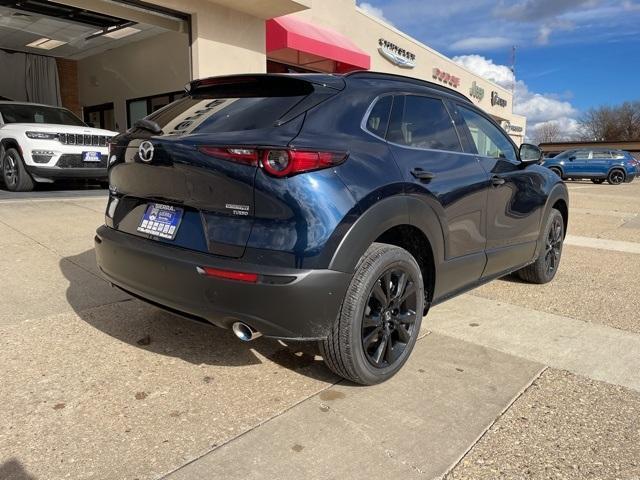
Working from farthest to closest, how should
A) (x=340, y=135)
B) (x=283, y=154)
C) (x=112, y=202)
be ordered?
(x=112, y=202), (x=340, y=135), (x=283, y=154)

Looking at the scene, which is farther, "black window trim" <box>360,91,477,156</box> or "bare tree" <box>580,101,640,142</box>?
"bare tree" <box>580,101,640,142</box>

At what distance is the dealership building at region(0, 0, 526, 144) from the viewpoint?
11.0 meters

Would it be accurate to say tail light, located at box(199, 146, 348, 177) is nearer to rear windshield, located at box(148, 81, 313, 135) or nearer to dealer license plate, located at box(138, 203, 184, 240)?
rear windshield, located at box(148, 81, 313, 135)

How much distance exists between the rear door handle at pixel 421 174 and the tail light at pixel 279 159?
74 cm

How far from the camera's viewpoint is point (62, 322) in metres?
3.56

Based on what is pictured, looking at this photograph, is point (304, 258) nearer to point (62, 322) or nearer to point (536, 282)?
point (62, 322)

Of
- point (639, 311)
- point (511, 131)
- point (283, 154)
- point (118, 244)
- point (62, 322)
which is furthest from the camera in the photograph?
point (511, 131)

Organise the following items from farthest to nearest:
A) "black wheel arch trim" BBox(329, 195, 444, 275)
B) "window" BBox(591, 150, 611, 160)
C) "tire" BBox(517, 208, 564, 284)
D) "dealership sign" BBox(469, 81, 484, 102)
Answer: "dealership sign" BBox(469, 81, 484, 102), "window" BBox(591, 150, 611, 160), "tire" BBox(517, 208, 564, 284), "black wheel arch trim" BBox(329, 195, 444, 275)

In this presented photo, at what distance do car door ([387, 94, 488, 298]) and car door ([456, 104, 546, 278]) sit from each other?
19 cm

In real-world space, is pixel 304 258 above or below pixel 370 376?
above

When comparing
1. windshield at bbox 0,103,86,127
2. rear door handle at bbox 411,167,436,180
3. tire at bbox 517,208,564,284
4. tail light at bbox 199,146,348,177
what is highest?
windshield at bbox 0,103,86,127

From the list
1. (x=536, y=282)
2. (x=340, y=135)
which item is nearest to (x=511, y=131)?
(x=536, y=282)

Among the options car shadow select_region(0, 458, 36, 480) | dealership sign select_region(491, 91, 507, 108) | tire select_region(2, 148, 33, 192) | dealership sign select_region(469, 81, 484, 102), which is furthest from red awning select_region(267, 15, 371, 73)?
dealership sign select_region(491, 91, 507, 108)

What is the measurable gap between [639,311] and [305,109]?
3536 millimetres
